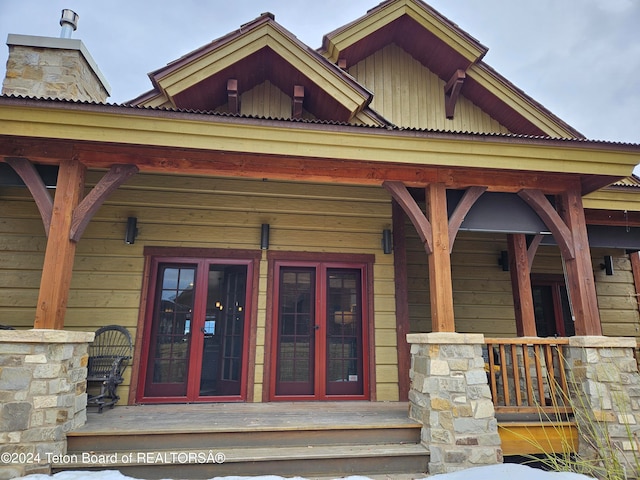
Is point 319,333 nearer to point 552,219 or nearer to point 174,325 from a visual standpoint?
point 174,325

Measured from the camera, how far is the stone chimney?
5086 mm

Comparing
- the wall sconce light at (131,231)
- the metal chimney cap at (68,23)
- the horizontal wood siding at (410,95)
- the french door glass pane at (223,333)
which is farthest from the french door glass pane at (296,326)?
the metal chimney cap at (68,23)

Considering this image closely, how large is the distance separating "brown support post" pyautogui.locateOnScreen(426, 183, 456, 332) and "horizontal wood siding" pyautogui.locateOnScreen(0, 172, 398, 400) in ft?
4.40

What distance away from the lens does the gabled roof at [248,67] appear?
437cm

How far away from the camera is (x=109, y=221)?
4.64 metres

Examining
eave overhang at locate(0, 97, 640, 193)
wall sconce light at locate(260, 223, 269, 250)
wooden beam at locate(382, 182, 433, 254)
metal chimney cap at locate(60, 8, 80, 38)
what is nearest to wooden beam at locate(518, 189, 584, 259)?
eave overhang at locate(0, 97, 640, 193)

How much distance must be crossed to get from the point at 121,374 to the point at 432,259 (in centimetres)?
358

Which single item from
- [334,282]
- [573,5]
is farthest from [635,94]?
[334,282]

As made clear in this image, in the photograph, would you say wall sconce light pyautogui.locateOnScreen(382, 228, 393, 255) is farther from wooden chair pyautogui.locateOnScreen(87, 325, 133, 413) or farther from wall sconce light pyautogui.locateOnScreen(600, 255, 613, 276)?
wall sconce light pyautogui.locateOnScreen(600, 255, 613, 276)

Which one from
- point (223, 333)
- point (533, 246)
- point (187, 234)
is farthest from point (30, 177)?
point (533, 246)

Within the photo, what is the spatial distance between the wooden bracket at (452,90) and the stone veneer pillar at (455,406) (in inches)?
147

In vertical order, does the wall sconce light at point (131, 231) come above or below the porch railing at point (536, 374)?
above

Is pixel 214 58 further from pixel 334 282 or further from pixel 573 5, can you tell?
pixel 573 5

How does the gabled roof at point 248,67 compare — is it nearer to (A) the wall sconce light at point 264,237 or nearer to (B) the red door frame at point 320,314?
(A) the wall sconce light at point 264,237
